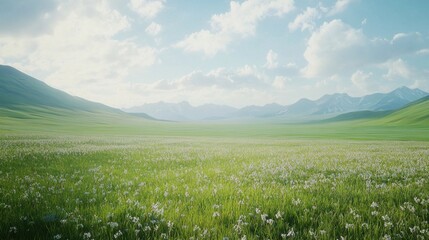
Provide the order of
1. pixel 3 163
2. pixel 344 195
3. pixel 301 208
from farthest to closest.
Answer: pixel 3 163 → pixel 344 195 → pixel 301 208

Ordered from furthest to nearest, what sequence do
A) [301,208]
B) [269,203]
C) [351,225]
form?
[269,203] → [301,208] → [351,225]

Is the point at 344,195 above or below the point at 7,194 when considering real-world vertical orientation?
below

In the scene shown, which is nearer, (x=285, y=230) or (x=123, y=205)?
(x=285, y=230)

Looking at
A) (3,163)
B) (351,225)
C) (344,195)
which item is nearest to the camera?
(351,225)

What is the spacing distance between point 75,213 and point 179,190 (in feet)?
9.37

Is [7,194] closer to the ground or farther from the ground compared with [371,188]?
farther from the ground

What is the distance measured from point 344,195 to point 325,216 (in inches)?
77.8

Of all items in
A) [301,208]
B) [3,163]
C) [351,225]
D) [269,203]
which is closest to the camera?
[351,225]

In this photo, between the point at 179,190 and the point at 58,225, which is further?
the point at 179,190

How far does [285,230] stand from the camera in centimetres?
438

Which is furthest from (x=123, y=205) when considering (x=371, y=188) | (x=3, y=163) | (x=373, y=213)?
(x=3, y=163)

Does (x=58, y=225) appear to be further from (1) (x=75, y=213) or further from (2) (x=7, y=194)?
(2) (x=7, y=194)

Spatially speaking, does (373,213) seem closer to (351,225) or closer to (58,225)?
(351,225)

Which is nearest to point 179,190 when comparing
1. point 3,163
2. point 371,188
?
point 371,188
